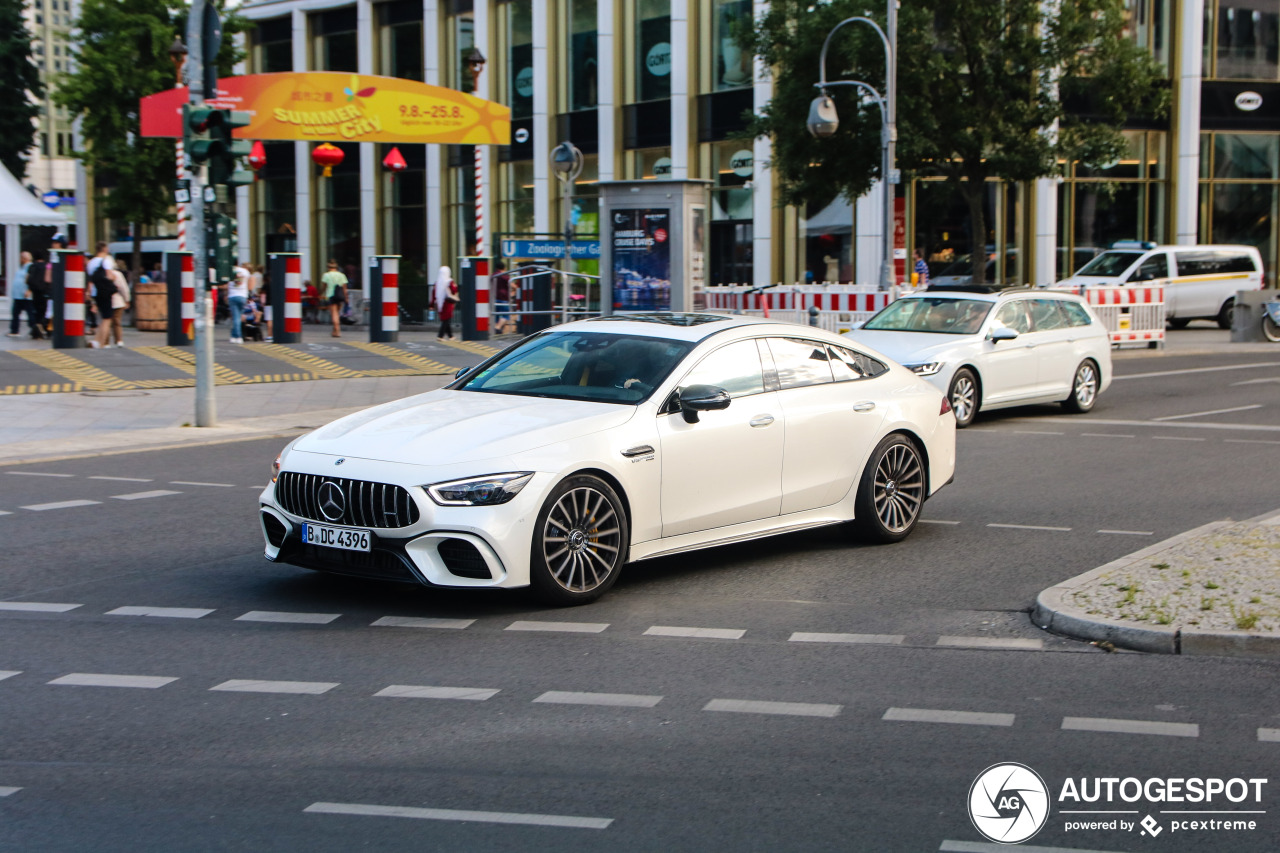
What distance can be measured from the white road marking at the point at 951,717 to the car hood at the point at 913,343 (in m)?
10.4

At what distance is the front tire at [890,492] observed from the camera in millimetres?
9375

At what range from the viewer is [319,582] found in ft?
27.1

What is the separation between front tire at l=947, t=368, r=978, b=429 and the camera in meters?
16.2

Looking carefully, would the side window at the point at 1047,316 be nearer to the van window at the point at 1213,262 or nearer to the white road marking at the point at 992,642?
the white road marking at the point at 992,642

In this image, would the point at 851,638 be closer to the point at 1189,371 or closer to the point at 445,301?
the point at 1189,371

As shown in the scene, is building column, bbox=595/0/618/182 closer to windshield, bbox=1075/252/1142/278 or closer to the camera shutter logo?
windshield, bbox=1075/252/1142/278

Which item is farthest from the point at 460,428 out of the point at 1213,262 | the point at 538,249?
the point at 1213,262

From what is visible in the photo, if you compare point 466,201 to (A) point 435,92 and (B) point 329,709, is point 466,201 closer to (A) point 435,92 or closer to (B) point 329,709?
(A) point 435,92

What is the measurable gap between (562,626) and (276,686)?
1581mm

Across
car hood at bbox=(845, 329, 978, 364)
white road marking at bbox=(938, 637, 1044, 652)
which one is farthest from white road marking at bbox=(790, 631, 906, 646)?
car hood at bbox=(845, 329, 978, 364)

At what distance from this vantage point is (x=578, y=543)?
757 cm

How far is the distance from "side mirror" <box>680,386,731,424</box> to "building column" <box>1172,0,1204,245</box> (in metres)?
35.6

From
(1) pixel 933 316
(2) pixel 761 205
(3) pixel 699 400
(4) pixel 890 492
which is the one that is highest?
(2) pixel 761 205

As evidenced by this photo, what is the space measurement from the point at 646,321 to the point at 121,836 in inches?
211
